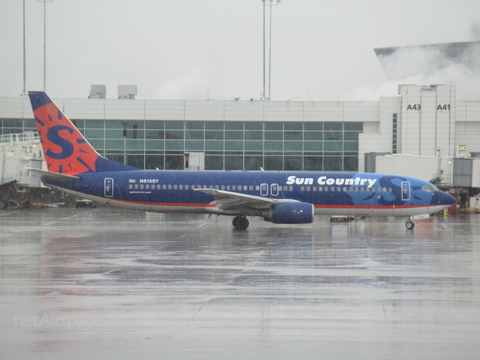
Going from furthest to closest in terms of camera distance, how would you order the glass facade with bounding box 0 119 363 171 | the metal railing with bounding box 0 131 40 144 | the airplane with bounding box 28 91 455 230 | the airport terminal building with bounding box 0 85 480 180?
the glass facade with bounding box 0 119 363 171
the airport terminal building with bounding box 0 85 480 180
the metal railing with bounding box 0 131 40 144
the airplane with bounding box 28 91 455 230

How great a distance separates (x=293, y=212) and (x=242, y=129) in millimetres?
28002

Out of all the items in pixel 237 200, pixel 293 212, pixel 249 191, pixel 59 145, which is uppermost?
pixel 59 145

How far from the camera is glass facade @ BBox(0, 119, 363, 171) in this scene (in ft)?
189

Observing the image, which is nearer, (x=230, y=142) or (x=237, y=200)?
(x=237, y=200)

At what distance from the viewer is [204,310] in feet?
45.4

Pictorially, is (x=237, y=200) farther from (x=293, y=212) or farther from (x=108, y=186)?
(x=108, y=186)

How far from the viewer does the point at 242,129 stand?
57.8 metres

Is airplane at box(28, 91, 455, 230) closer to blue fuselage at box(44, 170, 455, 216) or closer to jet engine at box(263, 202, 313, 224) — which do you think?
blue fuselage at box(44, 170, 455, 216)

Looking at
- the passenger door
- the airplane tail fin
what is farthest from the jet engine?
the airplane tail fin

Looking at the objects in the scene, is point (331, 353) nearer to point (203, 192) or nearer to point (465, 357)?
point (465, 357)

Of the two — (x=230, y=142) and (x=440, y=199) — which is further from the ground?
(x=230, y=142)

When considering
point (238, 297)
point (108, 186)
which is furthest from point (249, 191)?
point (238, 297)

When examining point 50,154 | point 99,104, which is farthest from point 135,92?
point 50,154

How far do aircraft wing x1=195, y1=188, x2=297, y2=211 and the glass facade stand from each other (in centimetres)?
2589
